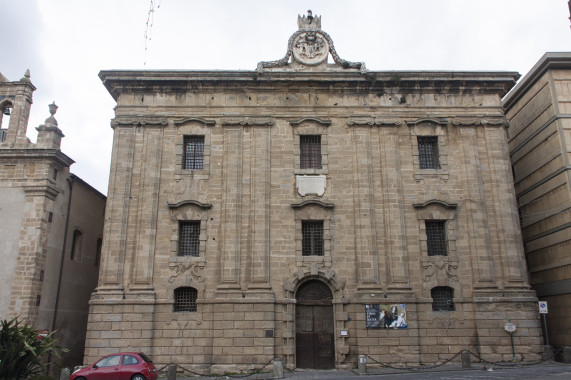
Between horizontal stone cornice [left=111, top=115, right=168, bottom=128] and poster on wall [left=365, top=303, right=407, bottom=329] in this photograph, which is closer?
poster on wall [left=365, top=303, right=407, bottom=329]

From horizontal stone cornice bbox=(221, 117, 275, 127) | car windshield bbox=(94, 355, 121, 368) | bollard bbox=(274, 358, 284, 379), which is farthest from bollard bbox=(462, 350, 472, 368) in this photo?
car windshield bbox=(94, 355, 121, 368)

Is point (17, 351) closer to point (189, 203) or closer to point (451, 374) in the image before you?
point (189, 203)

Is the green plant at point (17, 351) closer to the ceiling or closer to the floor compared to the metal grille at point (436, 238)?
closer to the floor

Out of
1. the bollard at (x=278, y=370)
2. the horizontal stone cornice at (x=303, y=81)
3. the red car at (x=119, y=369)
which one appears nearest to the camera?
the red car at (x=119, y=369)

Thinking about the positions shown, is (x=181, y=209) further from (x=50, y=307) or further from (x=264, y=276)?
(x=50, y=307)

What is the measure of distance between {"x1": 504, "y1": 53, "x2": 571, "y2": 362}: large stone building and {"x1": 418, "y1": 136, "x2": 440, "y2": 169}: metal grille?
19.6 feet

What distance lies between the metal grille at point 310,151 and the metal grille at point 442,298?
7.84m

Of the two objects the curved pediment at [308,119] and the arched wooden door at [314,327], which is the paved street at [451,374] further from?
the curved pediment at [308,119]

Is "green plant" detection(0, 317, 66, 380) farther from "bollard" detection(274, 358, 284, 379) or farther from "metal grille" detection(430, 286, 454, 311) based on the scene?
"metal grille" detection(430, 286, 454, 311)

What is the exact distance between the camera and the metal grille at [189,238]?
2133 centimetres

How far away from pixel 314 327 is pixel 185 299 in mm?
5852

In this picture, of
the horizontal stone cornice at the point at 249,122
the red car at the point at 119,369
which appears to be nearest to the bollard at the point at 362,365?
the red car at the point at 119,369

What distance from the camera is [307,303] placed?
68.5 feet

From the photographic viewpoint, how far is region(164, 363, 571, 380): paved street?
54.7ft
